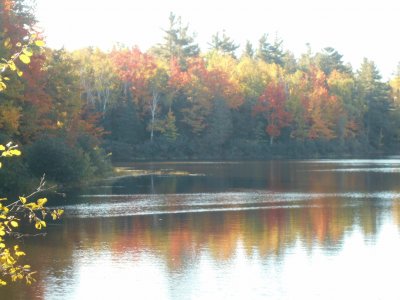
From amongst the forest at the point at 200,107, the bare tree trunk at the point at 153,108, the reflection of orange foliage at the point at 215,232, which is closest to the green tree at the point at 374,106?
the forest at the point at 200,107

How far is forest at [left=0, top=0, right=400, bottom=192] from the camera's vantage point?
65812mm

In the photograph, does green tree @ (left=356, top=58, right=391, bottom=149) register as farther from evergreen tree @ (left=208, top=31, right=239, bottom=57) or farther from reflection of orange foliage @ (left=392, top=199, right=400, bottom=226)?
reflection of orange foliage @ (left=392, top=199, right=400, bottom=226)

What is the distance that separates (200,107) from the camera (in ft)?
379

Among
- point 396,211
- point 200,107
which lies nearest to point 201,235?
point 396,211

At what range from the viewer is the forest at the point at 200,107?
6581 cm

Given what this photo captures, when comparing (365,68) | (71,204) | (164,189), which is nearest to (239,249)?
(71,204)

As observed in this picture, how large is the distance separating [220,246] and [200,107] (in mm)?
87097

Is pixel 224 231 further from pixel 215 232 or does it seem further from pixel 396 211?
pixel 396 211

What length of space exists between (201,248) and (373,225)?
34.4ft

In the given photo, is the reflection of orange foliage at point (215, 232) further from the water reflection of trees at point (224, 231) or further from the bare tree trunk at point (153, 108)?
the bare tree trunk at point (153, 108)

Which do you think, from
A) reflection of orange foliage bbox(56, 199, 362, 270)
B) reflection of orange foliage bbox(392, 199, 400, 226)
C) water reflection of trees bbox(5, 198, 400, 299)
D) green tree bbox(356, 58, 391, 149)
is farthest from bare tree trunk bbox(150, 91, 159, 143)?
reflection of orange foliage bbox(56, 199, 362, 270)

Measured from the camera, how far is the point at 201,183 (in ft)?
199

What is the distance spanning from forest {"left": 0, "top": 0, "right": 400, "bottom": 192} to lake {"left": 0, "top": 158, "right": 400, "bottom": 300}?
46.3ft

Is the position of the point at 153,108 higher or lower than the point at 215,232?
higher
